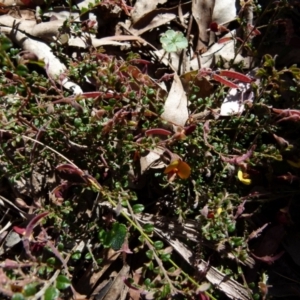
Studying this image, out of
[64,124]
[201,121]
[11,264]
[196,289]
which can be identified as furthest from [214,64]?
[11,264]

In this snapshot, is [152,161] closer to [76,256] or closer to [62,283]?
[76,256]

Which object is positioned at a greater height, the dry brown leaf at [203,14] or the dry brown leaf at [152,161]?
the dry brown leaf at [203,14]

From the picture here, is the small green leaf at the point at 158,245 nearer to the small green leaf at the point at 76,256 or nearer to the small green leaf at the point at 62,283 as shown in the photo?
the small green leaf at the point at 76,256

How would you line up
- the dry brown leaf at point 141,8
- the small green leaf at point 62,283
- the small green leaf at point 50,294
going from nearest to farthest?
1. the small green leaf at point 50,294
2. the small green leaf at point 62,283
3. the dry brown leaf at point 141,8

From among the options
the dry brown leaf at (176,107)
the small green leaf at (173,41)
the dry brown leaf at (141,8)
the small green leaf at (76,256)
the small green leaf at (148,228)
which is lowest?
the small green leaf at (76,256)

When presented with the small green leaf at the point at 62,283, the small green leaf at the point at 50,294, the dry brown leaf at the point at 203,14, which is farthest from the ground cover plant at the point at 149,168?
the small green leaf at the point at 50,294

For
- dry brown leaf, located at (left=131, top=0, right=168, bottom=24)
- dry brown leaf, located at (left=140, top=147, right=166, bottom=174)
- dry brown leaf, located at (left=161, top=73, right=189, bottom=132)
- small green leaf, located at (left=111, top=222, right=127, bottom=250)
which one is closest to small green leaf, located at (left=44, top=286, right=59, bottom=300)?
small green leaf, located at (left=111, top=222, right=127, bottom=250)

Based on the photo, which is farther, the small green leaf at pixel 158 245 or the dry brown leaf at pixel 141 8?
the dry brown leaf at pixel 141 8

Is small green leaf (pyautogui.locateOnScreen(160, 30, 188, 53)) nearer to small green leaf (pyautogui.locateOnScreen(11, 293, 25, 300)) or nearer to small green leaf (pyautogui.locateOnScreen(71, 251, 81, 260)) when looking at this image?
small green leaf (pyautogui.locateOnScreen(71, 251, 81, 260))

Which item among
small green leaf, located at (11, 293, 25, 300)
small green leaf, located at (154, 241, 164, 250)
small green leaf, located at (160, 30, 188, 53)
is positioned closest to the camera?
small green leaf, located at (11, 293, 25, 300)
